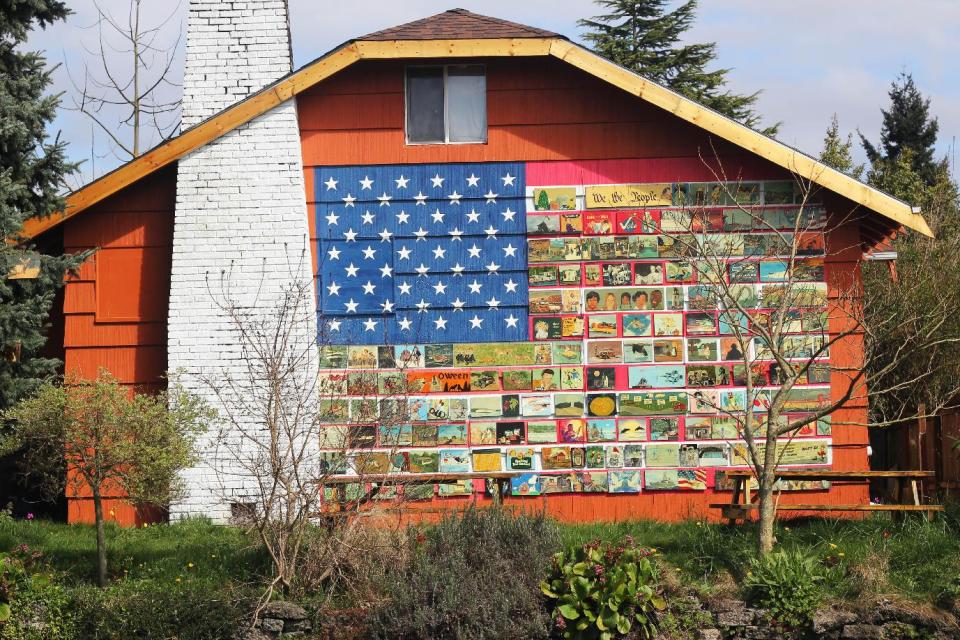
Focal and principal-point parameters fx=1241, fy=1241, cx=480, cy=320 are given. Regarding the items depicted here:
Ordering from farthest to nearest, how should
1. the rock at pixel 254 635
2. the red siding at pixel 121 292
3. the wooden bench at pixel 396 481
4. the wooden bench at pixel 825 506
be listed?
the red siding at pixel 121 292
the wooden bench at pixel 825 506
the wooden bench at pixel 396 481
the rock at pixel 254 635

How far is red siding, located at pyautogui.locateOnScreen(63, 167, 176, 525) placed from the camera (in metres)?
16.5

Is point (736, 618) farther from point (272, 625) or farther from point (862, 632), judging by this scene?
point (272, 625)

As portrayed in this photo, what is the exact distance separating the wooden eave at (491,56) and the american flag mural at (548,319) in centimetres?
76

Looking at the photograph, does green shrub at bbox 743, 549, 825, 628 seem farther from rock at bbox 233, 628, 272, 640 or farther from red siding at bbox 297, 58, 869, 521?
rock at bbox 233, 628, 272, 640

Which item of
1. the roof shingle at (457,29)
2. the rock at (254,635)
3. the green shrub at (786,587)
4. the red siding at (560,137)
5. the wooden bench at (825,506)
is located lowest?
the rock at (254,635)

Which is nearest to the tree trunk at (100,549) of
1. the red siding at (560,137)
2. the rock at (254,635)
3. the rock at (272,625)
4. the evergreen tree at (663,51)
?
the rock at (254,635)

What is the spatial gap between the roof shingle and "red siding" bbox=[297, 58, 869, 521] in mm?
441

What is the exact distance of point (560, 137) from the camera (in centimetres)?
1645

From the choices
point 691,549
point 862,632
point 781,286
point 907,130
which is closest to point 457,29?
point 781,286

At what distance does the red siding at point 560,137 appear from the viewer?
53.4 ft

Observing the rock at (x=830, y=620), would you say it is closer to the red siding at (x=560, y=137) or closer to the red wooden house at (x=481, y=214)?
the red wooden house at (x=481, y=214)

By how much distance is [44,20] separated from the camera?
14797 millimetres

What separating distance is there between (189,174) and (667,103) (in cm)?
628

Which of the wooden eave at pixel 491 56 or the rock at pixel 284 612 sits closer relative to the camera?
the rock at pixel 284 612
